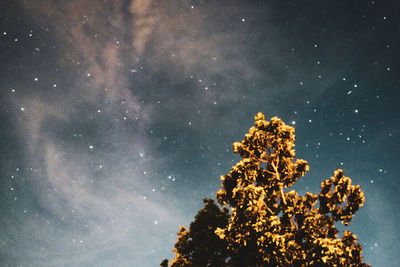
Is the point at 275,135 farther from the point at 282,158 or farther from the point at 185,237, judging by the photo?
the point at 185,237

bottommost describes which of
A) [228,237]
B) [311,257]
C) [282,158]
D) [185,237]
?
[311,257]

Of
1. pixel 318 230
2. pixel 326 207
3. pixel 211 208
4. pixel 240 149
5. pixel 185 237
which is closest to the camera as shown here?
pixel 318 230

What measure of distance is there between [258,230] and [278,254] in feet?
3.42

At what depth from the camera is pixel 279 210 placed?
8.37 metres

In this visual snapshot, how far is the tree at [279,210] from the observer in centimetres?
711

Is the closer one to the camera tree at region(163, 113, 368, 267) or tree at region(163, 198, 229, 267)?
tree at region(163, 113, 368, 267)

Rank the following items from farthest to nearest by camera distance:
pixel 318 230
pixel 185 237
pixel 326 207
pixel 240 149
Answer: pixel 185 237 < pixel 240 149 < pixel 326 207 < pixel 318 230

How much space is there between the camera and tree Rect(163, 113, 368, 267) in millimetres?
7113

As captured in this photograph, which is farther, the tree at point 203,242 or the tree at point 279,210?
the tree at point 203,242

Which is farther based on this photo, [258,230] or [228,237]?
[228,237]

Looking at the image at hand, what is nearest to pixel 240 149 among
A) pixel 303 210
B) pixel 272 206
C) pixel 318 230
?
pixel 272 206

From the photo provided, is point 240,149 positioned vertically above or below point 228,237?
above

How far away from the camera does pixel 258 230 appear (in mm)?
7148

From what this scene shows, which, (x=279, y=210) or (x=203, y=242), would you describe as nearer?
(x=279, y=210)
